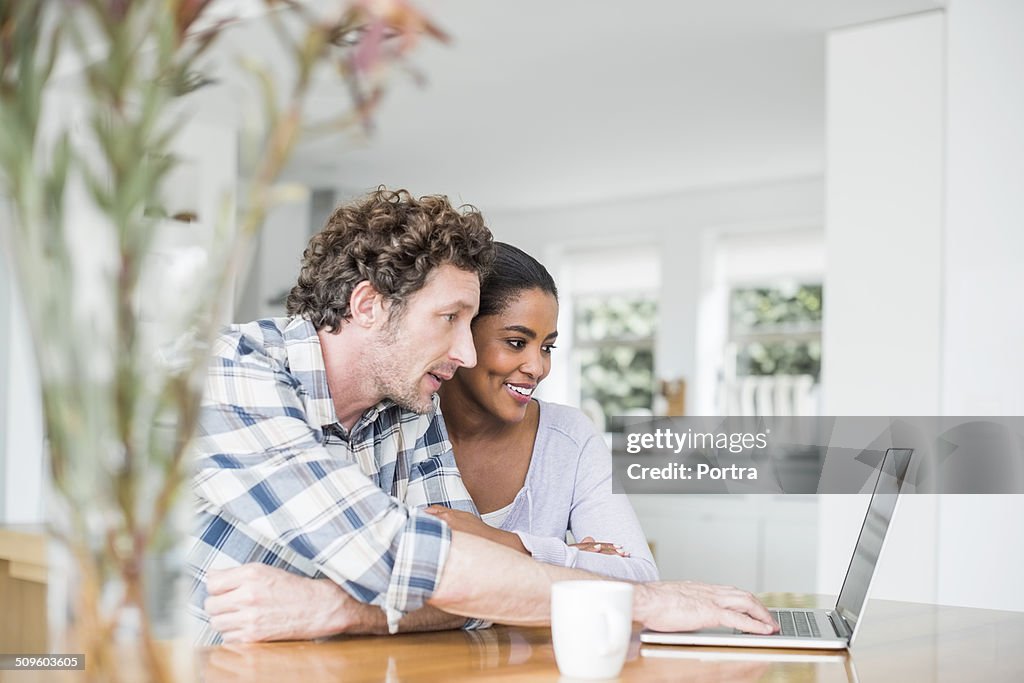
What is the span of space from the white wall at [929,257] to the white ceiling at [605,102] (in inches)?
9.0

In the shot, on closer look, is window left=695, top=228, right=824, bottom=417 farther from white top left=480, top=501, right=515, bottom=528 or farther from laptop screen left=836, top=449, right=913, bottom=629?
laptop screen left=836, top=449, right=913, bottom=629

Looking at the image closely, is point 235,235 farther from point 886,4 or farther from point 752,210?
point 752,210

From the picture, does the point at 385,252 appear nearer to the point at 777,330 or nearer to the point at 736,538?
the point at 736,538

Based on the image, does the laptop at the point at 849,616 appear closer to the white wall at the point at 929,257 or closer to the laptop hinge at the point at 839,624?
the laptop hinge at the point at 839,624

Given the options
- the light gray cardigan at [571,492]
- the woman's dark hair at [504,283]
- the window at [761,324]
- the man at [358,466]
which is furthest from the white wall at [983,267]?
the window at [761,324]

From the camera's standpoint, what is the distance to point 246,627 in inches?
50.7

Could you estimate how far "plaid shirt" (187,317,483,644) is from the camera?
1.26 m

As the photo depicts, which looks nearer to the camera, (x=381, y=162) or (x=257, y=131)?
(x=257, y=131)

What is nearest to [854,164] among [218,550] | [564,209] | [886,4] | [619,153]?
[886,4]

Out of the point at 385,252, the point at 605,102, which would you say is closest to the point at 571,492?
the point at 385,252

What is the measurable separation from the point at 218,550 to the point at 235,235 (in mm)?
1122

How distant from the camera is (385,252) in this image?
1689mm

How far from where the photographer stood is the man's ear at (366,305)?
5.56ft

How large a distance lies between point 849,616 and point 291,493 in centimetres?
75
